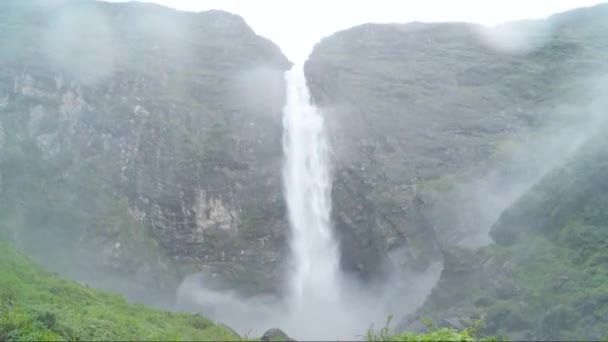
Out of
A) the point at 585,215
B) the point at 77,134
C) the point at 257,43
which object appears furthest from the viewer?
the point at 257,43

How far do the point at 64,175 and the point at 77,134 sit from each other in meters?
3.14

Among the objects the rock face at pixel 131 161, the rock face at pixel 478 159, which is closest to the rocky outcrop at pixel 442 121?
the rock face at pixel 478 159

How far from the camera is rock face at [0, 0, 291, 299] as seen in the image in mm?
35562

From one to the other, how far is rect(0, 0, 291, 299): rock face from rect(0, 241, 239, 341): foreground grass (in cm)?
637

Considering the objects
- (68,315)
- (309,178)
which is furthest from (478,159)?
(68,315)

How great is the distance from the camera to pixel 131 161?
129ft

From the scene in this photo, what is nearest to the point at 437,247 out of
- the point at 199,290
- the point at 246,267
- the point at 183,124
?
the point at 246,267

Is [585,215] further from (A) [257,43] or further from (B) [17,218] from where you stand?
(A) [257,43]

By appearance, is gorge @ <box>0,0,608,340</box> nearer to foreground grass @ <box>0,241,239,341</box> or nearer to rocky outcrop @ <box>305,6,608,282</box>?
rocky outcrop @ <box>305,6,608,282</box>

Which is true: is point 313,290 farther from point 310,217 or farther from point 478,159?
point 478,159

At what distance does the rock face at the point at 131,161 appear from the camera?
3556cm

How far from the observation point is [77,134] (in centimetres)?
3928

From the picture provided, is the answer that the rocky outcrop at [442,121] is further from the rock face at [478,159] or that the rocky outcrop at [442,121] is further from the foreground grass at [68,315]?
the foreground grass at [68,315]

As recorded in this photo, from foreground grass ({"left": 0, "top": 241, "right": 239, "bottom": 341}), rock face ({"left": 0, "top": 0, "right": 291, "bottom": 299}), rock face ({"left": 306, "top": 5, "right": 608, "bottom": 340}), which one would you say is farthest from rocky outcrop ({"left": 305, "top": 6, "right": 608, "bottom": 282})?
foreground grass ({"left": 0, "top": 241, "right": 239, "bottom": 341})
